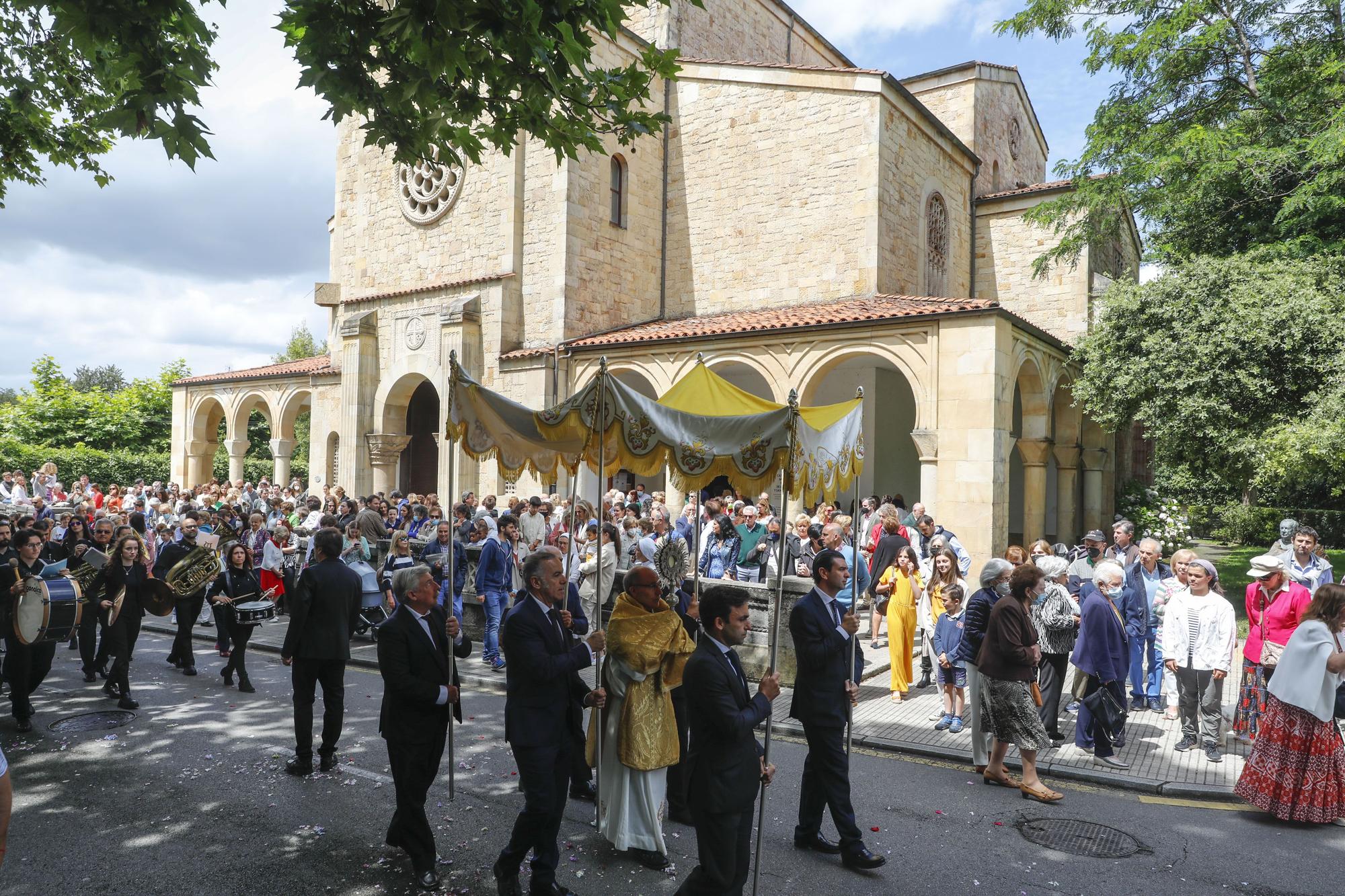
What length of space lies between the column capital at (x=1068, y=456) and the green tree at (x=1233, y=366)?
306cm

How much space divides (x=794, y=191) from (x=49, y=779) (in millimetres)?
17780

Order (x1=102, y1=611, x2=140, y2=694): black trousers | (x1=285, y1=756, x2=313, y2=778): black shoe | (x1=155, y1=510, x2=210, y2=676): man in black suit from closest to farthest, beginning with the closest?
(x1=285, y1=756, x2=313, y2=778): black shoe < (x1=102, y1=611, x2=140, y2=694): black trousers < (x1=155, y1=510, x2=210, y2=676): man in black suit

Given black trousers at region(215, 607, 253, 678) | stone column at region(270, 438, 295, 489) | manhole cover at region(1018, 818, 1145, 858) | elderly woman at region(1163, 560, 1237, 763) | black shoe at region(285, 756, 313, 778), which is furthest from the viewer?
stone column at region(270, 438, 295, 489)

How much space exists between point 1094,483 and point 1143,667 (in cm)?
1289

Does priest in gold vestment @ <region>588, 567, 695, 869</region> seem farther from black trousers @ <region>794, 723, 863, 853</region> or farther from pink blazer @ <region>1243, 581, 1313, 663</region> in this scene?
pink blazer @ <region>1243, 581, 1313, 663</region>

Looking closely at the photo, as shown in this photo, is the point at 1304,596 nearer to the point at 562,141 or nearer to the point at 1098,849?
the point at 1098,849

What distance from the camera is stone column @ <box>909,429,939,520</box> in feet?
48.3

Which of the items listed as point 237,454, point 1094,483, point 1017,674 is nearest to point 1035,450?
point 1094,483

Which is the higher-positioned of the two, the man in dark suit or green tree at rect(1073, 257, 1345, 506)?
green tree at rect(1073, 257, 1345, 506)

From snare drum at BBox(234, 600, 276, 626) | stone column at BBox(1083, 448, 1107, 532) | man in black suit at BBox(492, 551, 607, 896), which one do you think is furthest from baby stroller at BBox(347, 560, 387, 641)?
stone column at BBox(1083, 448, 1107, 532)

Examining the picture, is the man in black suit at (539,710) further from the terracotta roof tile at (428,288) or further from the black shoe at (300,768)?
Answer: the terracotta roof tile at (428,288)

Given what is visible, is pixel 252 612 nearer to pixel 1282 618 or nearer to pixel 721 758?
pixel 721 758

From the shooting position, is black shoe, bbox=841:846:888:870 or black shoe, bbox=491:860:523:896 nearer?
black shoe, bbox=491:860:523:896

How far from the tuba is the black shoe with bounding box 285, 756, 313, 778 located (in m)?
3.46
